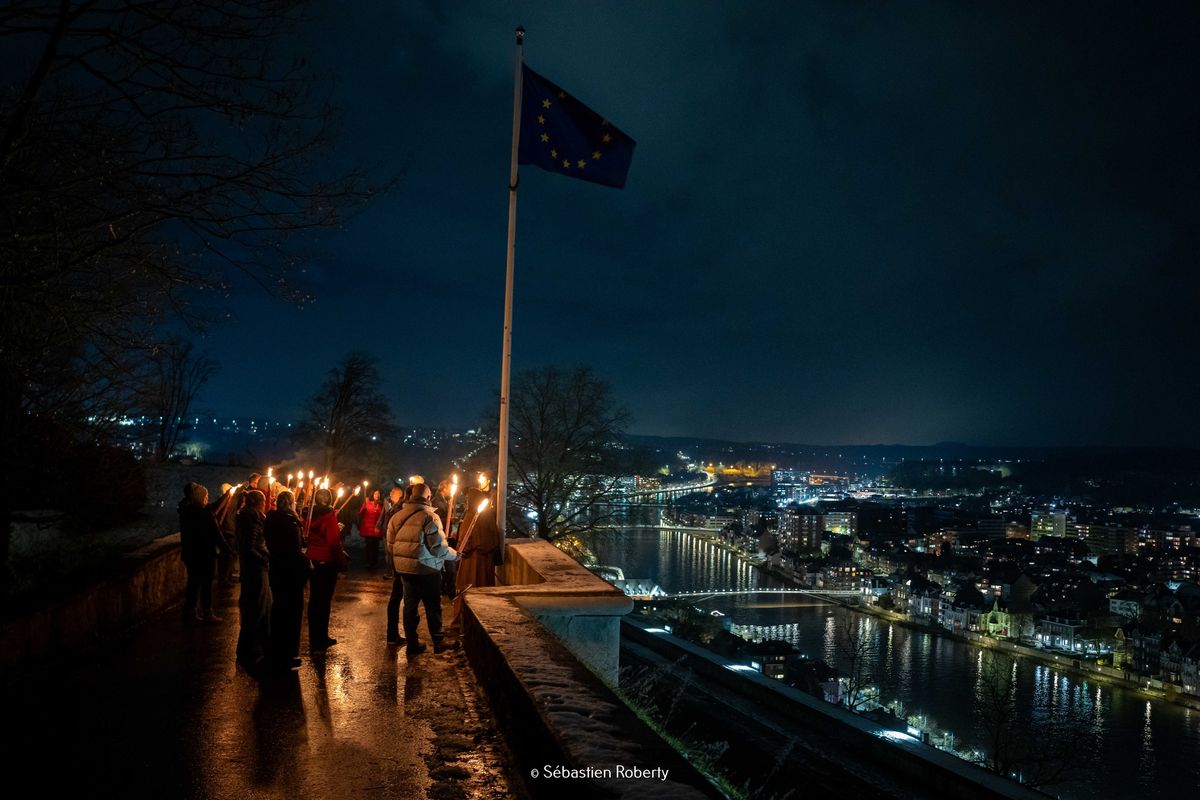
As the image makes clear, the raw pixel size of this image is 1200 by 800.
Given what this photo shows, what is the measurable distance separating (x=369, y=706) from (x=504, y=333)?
6.53 meters

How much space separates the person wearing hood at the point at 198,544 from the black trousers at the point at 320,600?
210cm

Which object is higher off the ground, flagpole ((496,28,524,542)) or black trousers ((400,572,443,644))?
flagpole ((496,28,524,542))

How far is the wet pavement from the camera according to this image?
478 centimetres

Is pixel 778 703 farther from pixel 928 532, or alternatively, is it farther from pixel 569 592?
pixel 928 532

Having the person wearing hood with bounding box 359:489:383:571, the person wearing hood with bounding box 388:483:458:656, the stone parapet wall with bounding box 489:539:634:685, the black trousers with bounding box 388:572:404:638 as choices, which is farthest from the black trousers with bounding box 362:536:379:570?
the stone parapet wall with bounding box 489:539:634:685

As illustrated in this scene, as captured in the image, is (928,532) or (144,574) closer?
(144,574)

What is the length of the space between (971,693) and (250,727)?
4054 centimetres

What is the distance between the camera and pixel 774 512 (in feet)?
357

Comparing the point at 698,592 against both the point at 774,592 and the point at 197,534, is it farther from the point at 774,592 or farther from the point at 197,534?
the point at 197,534

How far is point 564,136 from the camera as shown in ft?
39.1

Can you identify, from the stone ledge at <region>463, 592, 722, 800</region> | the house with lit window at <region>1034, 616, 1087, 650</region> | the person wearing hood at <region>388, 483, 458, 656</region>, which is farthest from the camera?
the house with lit window at <region>1034, 616, 1087, 650</region>

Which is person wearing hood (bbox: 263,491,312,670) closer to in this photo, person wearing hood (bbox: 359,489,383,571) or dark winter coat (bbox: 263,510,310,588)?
dark winter coat (bbox: 263,510,310,588)

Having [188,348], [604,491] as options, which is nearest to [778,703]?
[604,491]

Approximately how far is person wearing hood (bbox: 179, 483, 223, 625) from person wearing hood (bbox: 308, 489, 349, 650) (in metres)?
2.05
